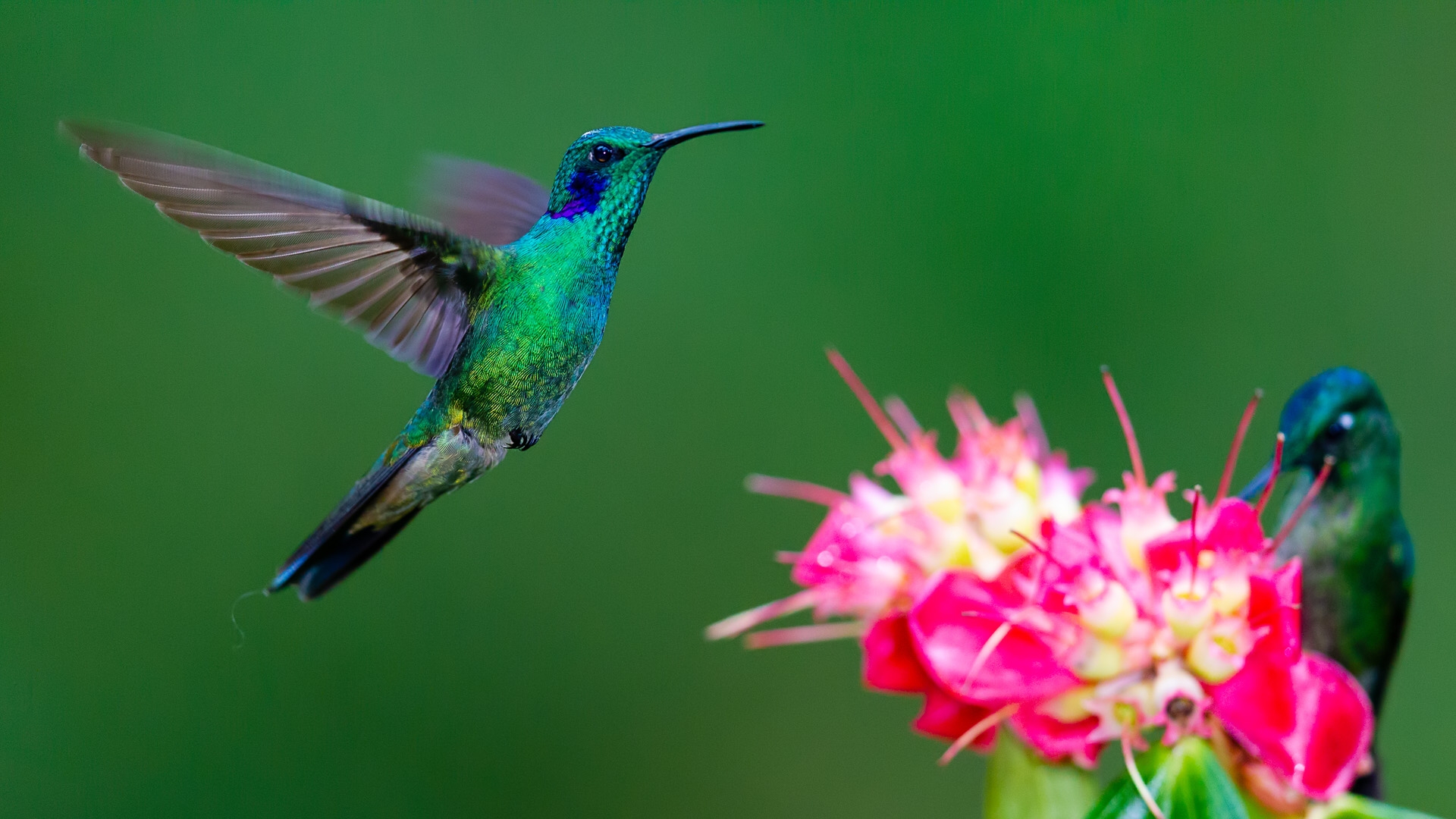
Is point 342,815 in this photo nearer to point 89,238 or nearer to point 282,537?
point 282,537

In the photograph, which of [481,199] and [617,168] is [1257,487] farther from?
[481,199]

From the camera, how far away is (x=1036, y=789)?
37.5 inches

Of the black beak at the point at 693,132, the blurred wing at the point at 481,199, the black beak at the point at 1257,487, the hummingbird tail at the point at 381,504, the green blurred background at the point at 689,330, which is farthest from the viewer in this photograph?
the green blurred background at the point at 689,330

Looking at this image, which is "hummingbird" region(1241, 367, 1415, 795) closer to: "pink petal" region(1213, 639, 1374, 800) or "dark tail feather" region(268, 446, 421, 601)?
"pink petal" region(1213, 639, 1374, 800)

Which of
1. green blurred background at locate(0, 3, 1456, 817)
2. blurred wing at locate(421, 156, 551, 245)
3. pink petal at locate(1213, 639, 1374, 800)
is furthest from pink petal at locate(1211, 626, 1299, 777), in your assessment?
green blurred background at locate(0, 3, 1456, 817)

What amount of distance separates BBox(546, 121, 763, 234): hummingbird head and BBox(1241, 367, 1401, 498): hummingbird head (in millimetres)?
454

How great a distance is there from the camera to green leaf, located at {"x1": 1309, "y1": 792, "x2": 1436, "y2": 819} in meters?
0.89

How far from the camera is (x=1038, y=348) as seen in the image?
2986 mm

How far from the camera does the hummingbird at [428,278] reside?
79 cm

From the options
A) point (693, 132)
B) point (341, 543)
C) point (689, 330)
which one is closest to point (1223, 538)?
point (693, 132)

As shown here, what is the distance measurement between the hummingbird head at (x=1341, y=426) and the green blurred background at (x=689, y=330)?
6.31 ft

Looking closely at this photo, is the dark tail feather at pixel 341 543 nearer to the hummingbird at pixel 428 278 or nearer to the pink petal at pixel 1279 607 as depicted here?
the hummingbird at pixel 428 278

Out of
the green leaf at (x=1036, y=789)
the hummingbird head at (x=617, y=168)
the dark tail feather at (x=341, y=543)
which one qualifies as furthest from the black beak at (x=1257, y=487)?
the dark tail feather at (x=341, y=543)

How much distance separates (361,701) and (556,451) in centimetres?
65
